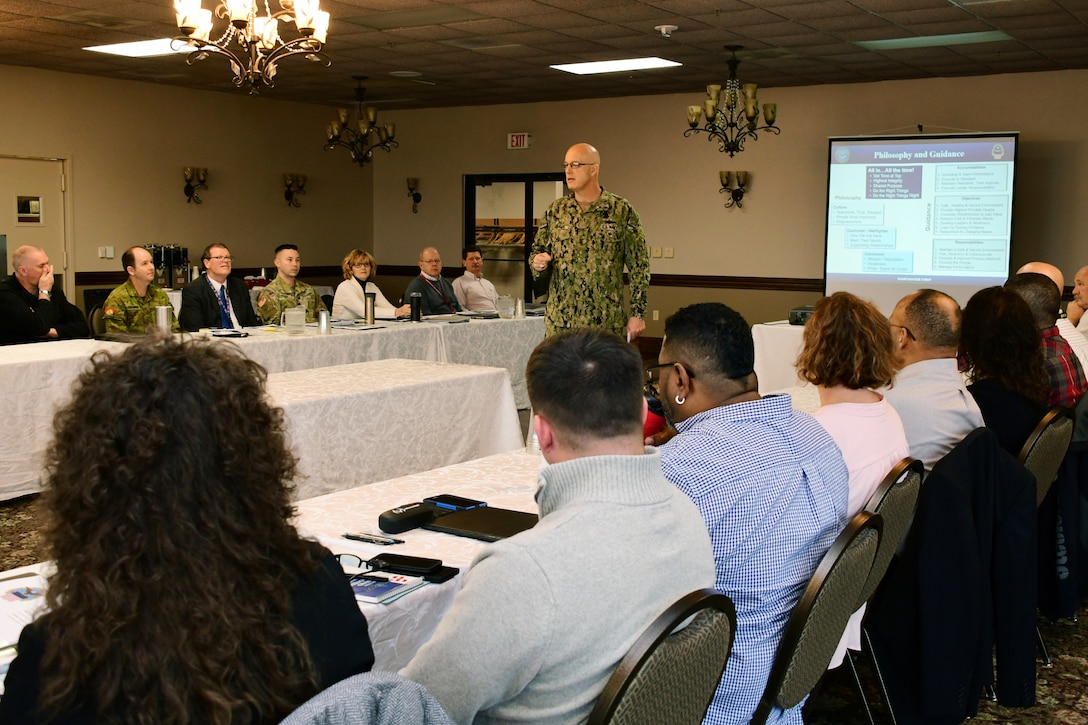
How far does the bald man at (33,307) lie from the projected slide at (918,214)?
6241 millimetres

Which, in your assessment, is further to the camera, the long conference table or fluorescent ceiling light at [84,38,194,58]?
fluorescent ceiling light at [84,38,194,58]

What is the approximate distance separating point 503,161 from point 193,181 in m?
3.31

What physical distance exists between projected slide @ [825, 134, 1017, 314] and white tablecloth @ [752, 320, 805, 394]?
2.39 m

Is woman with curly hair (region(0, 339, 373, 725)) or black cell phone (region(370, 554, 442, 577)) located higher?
woman with curly hair (region(0, 339, 373, 725))

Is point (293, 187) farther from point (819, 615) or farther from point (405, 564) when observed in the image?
point (819, 615)

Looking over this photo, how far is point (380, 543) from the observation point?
2105mm

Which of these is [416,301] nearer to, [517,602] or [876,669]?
[876,669]

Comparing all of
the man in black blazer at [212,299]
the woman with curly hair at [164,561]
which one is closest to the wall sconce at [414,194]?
the man in black blazer at [212,299]

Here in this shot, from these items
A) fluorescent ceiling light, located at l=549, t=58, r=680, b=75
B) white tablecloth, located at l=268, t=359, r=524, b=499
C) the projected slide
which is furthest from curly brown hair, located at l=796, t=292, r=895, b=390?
the projected slide

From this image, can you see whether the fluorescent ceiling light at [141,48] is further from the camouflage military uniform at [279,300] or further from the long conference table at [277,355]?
the long conference table at [277,355]

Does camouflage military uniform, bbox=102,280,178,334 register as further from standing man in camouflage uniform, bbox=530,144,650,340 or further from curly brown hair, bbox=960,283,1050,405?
curly brown hair, bbox=960,283,1050,405

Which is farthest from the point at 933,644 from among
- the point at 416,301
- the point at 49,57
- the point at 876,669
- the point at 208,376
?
the point at 49,57

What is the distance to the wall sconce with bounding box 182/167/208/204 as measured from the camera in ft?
35.2

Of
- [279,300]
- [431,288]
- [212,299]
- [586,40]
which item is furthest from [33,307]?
[586,40]
